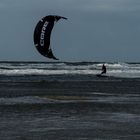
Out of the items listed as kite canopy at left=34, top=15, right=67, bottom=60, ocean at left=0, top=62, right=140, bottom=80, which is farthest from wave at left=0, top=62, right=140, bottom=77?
kite canopy at left=34, top=15, right=67, bottom=60

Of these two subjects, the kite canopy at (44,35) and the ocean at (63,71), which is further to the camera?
the ocean at (63,71)

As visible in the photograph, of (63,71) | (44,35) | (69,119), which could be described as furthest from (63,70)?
(69,119)

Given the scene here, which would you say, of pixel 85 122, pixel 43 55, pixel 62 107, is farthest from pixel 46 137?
pixel 43 55

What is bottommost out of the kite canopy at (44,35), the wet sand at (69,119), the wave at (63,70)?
the wave at (63,70)

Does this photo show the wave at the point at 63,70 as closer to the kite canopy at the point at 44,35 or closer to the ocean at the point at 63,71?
the ocean at the point at 63,71

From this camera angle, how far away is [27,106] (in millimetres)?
27266

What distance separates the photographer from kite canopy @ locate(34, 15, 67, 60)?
29141 mm

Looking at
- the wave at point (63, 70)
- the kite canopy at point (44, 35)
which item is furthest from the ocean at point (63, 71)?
the kite canopy at point (44, 35)

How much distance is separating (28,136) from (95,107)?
1018 cm

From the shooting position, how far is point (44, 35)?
29469mm

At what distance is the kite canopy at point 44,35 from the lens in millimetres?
29141

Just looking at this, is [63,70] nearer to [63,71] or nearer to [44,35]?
[63,71]

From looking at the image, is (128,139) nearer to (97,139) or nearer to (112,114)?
(97,139)

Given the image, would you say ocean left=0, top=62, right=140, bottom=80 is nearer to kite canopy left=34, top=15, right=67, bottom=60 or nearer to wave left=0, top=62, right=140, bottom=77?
wave left=0, top=62, right=140, bottom=77
